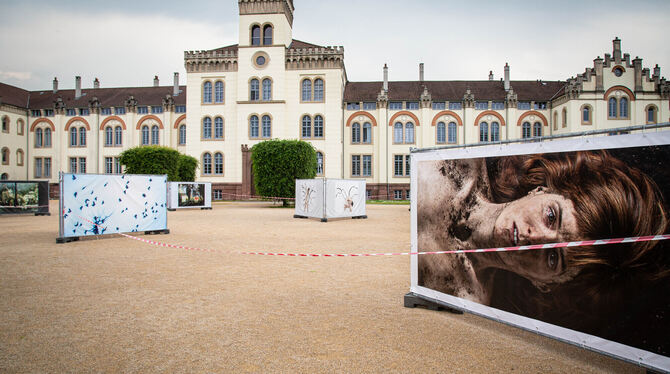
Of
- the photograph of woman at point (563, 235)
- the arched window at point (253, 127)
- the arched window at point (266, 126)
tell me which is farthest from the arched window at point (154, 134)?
the photograph of woman at point (563, 235)

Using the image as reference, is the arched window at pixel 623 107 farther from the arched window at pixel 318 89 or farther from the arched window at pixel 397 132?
the arched window at pixel 318 89

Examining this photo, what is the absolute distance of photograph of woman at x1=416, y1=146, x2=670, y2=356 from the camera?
3.50 metres

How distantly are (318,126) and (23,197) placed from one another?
1106 inches

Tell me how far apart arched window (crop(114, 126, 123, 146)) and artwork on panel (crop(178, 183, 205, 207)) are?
2832 centimetres

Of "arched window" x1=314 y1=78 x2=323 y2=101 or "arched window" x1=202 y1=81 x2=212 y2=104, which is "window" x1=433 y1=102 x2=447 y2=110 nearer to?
"arched window" x1=314 y1=78 x2=323 y2=101

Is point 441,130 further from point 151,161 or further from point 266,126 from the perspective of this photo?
point 151,161

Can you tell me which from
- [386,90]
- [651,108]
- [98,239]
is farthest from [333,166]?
[651,108]

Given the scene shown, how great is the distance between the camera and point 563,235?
4152mm

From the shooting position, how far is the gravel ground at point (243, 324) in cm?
406

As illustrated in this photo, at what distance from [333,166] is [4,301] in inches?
1531

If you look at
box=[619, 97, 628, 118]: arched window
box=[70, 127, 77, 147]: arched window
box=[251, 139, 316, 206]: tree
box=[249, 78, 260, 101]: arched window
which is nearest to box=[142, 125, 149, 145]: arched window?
box=[70, 127, 77, 147]: arched window

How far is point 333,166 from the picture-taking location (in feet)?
146

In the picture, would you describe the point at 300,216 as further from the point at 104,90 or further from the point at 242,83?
the point at 104,90

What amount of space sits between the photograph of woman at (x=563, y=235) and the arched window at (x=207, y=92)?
44446 mm
